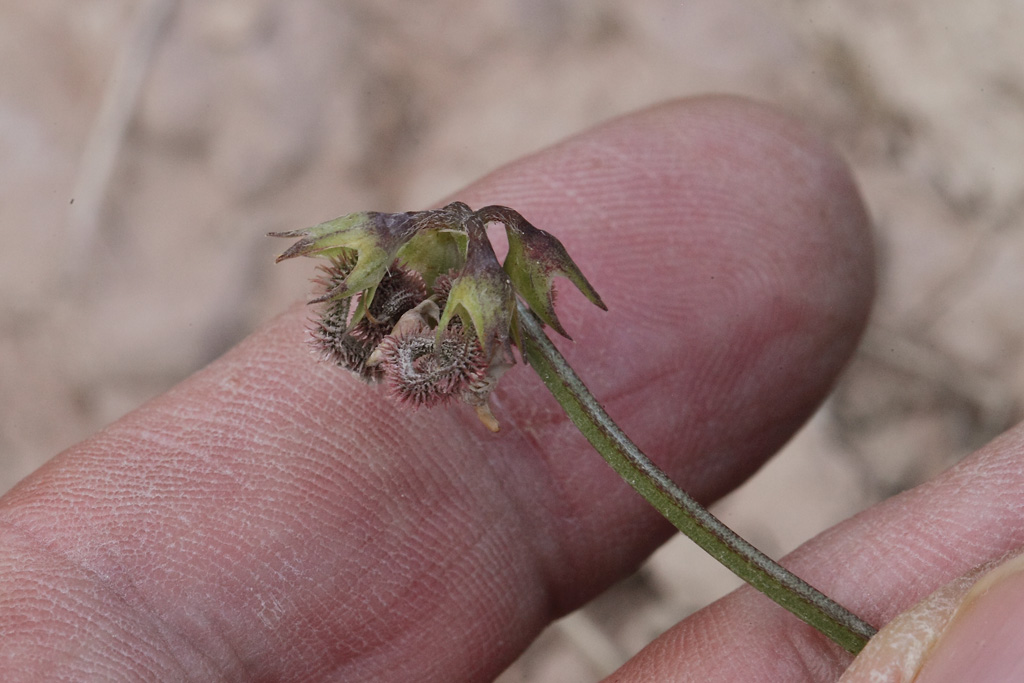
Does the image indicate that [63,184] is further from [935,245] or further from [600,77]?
[935,245]

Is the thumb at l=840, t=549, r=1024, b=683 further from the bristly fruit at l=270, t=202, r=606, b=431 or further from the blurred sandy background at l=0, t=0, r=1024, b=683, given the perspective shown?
the blurred sandy background at l=0, t=0, r=1024, b=683

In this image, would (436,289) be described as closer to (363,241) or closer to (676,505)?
(363,241)

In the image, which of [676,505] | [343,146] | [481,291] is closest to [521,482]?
[676,505]

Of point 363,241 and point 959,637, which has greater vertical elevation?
point 363,241

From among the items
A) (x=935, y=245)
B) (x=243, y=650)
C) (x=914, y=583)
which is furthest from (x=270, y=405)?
(x=935, y=245)

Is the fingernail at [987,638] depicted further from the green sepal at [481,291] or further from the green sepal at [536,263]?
the green sepal at [481,291]
